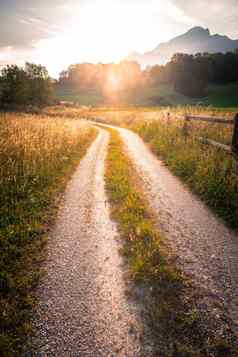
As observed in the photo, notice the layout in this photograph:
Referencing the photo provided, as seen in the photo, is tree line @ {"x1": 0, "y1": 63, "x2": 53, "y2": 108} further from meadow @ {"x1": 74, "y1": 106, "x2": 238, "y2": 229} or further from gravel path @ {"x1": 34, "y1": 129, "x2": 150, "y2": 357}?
gravel path @ {"x1": 34, "y1": 129, "x2": 150, "y2": 357}

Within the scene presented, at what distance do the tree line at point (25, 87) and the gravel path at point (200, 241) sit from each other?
49.2m

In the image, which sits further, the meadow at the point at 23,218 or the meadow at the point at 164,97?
the meadow at the point at 164,97

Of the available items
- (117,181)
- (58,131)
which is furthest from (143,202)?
(58,131)

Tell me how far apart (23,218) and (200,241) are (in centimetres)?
414

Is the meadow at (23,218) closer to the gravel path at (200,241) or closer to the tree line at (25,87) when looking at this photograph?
the gravel path at (200,241)

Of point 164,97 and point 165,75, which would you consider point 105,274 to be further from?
point 165,75

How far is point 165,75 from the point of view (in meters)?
94.4

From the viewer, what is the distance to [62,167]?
29.7ft

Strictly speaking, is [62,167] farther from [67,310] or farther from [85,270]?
[67,310]

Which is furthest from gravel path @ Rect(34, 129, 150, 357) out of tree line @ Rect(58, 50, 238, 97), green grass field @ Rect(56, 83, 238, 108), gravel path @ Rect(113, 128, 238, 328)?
tree line @ Rect(58, 50, 238, 97)

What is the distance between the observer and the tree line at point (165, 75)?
3260 inches

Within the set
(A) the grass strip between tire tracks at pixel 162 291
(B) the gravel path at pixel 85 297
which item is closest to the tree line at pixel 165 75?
(A) the grass strip between tire tracks at pixel 162 291

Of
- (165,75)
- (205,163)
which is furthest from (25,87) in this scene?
(165,75)

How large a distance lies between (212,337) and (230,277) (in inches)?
47.6
